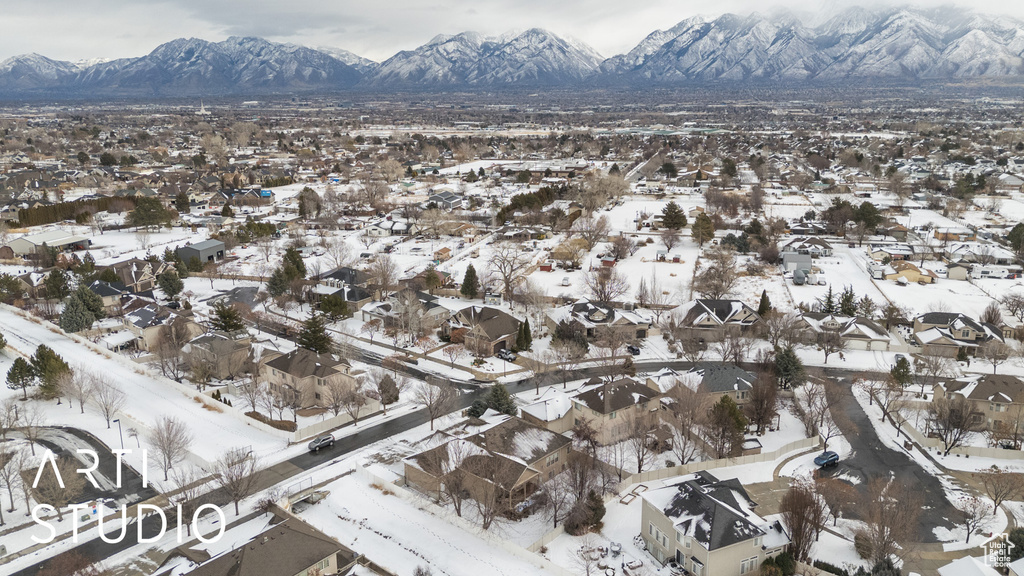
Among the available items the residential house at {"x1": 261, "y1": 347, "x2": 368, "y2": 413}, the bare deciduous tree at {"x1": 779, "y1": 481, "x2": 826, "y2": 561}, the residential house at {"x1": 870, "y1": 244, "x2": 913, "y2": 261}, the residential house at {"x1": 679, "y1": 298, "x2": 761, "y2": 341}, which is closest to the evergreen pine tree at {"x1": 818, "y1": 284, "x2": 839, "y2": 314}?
the residential house at {"x1": 679, "y1": 298, "x2": 761, "y2": 341}

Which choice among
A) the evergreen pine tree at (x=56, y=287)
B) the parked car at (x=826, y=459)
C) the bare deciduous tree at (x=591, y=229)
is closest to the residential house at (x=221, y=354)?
the evergreen pine tree at (x=56, y=287)

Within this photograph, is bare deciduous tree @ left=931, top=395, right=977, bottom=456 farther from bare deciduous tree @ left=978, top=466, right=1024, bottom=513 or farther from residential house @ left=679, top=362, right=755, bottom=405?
residential house @ left=679, top=362, right=755, bottom=405

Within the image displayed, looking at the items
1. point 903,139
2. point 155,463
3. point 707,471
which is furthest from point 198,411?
point 903,139

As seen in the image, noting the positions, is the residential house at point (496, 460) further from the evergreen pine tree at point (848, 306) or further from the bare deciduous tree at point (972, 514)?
the evergreen pine tree at point (848, 306)

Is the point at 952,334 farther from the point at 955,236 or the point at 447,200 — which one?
the point at 447,200

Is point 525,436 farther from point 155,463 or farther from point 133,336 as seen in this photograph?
point 133,336
